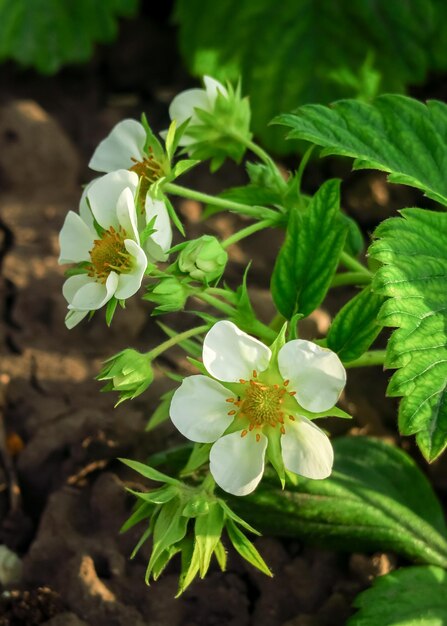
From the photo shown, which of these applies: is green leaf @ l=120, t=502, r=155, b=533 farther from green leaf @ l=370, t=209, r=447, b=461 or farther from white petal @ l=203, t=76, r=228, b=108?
→ white petal @ l=203, t=76, r=228, b=108

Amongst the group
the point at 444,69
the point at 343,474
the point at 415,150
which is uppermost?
the point at 415,150

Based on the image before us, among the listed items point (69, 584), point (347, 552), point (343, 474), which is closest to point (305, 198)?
point (343, 474)

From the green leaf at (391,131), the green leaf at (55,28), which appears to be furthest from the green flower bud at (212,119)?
the green leaf at (55,28)

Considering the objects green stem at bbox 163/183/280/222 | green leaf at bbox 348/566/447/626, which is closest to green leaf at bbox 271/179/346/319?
green stem at bbox 163/183/280/222

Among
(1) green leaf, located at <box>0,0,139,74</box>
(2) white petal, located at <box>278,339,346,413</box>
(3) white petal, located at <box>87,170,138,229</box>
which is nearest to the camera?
(2) white petal, located at <box>278,339,346,413</box>

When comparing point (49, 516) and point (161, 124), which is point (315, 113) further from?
point (161, 124)

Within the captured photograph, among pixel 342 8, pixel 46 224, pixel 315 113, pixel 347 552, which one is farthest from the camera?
pixel 342 8

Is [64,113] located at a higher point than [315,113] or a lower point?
lower
